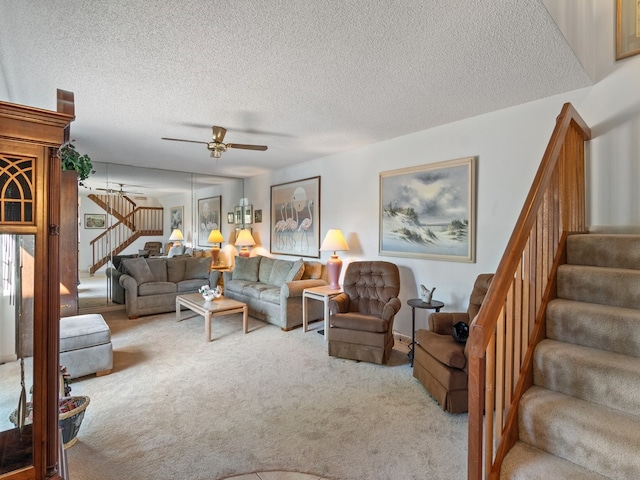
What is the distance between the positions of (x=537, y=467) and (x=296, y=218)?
4.67 m

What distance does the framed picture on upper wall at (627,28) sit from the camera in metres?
2.54

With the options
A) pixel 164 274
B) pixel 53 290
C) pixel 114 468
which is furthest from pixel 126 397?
pixel 164 274

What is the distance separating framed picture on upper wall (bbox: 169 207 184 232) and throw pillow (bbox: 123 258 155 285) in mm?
1414

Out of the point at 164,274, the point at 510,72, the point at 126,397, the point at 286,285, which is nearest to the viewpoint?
the point at 510,72

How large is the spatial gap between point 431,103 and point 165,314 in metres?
4.89

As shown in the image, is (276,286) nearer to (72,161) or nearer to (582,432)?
(72,161)

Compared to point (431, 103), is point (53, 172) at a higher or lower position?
lower

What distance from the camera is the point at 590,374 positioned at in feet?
5.22

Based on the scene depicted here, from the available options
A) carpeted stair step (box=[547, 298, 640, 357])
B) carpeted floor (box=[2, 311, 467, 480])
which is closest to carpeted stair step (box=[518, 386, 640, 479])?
carpeted stair step (box=[547, 298, 640, 357])

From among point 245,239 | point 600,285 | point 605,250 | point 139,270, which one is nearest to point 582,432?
point 600,285

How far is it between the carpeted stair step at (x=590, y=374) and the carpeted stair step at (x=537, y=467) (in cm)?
33

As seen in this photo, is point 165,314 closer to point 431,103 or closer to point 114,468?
point 114,468

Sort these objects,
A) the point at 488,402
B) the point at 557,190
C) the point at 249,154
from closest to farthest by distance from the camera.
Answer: the point at 488,402
the point at 557,190
the point at 249,154

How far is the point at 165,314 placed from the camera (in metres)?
5.34
